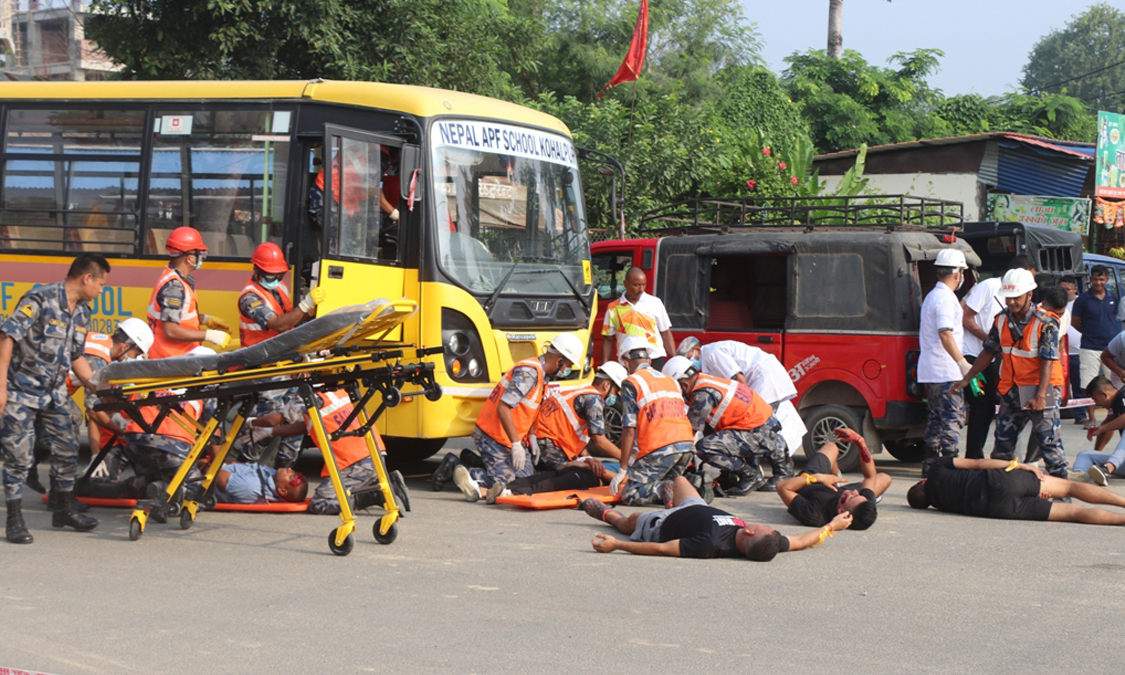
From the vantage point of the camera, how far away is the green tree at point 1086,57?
67.8m

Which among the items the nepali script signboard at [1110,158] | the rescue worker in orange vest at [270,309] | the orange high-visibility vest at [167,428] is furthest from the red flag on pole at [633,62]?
the nepali script signboard at [1110,158]

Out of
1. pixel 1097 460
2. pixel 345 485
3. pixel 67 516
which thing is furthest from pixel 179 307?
pixel 1097 460

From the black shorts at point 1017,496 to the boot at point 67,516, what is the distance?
20.1 ft

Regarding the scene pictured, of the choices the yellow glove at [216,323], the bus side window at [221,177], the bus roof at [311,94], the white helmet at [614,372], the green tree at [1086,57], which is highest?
the green tree at [1086,57]

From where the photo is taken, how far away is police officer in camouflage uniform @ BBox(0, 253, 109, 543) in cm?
735

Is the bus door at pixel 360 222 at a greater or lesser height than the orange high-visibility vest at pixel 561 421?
greater

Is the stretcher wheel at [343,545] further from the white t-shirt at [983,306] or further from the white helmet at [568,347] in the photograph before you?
the white t-shirt at [983,306]

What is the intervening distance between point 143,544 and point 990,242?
11.5 m

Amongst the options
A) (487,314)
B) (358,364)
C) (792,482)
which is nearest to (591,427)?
(487,314)

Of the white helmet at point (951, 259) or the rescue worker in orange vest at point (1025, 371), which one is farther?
the white helmet at point (951, 259)

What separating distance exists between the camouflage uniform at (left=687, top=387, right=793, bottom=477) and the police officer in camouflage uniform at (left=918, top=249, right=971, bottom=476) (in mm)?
1380

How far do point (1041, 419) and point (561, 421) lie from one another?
3832 millimetres

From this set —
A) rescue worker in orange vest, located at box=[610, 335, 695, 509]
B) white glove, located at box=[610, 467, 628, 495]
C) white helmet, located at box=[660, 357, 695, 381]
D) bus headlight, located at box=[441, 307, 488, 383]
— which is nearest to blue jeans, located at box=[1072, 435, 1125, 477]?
white helmet, located at box=[660, 357, 695, 381]

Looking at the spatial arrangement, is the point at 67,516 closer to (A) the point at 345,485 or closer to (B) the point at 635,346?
(A) the point at 345,485
